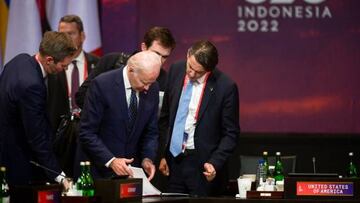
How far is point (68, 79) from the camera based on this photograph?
659 centimetres

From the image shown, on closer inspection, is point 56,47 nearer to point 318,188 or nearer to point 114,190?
point 114,190

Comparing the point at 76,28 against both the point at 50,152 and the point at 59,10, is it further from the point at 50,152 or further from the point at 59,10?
the point at 50,152

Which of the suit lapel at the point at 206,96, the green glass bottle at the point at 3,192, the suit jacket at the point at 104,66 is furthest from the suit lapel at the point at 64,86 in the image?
the green glass bottle at the point at 3,192

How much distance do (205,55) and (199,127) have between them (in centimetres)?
48

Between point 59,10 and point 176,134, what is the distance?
221 cm

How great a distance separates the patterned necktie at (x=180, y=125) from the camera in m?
5.67

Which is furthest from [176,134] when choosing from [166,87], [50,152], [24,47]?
[24,47]

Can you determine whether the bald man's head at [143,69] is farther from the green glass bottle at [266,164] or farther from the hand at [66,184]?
the green glass bottle at [266,164]

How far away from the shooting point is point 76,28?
6.58 meters

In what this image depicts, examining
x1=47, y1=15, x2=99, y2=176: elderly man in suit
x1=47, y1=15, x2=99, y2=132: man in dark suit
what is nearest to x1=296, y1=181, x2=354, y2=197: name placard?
x1=47, y1=15, x2=99, y2=176: elderly man in suit

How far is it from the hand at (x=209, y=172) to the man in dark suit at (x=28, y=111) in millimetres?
1059

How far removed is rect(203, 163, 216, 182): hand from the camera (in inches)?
217

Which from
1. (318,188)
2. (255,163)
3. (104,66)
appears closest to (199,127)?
(104,66)

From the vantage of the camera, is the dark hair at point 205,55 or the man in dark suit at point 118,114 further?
the dark hair at point 205,55
